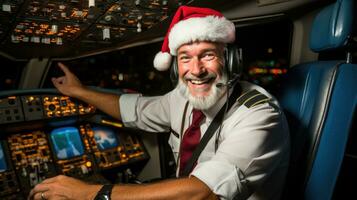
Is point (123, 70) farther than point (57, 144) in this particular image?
Yes

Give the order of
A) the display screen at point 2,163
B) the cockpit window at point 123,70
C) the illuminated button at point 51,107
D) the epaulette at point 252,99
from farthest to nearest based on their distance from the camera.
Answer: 1. the cockpit window at point 123,70
2. the illuminated button at point 51,107
3. the display screen at point 2,163
4. the epaulette at point 252,99

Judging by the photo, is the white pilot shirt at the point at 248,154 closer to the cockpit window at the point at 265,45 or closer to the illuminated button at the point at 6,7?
the cockpit window at the point at 265,45

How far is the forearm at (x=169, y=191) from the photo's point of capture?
0.91m

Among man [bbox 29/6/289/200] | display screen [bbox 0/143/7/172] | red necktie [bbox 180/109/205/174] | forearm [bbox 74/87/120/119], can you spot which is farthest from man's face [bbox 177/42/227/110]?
display screen [bbox 0/143/7/172]

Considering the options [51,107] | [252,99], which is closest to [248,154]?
[252,99]

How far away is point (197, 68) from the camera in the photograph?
1.22 metres

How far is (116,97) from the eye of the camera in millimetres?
1771

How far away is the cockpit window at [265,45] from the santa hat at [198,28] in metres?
0.54

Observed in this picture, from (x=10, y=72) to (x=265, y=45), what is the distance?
3358 mm

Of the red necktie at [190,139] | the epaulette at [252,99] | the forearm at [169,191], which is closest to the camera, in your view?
the forearm at [169,191]

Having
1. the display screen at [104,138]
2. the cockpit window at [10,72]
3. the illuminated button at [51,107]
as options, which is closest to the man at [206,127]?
the display screen at [104,138]

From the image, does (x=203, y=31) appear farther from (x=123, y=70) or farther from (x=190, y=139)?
(x=123, y=70)

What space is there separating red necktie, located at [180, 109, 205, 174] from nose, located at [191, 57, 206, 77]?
23 cm

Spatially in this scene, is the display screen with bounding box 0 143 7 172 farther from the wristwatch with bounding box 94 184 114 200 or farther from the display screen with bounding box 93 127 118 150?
the wristwatch with bounding box 94 184 114 200
